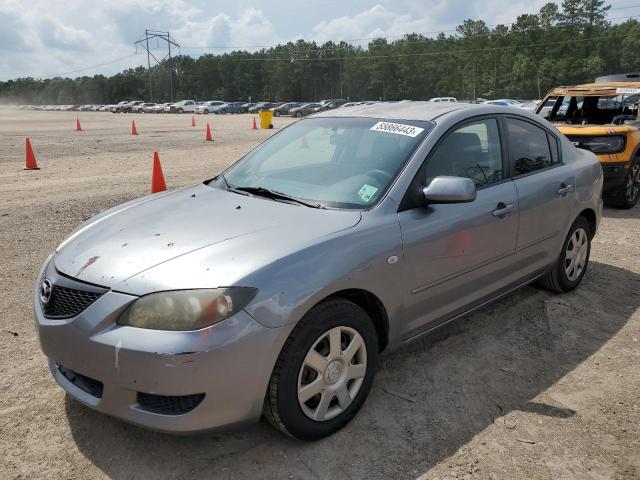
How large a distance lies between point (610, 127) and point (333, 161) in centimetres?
632

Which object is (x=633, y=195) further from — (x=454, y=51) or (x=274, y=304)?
(x=454, y=51)

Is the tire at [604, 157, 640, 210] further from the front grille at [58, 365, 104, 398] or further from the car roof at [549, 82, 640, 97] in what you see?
the front grille at [58, 365, 104, 398]

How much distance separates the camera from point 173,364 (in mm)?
2379

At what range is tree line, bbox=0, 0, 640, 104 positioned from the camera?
3324 inches

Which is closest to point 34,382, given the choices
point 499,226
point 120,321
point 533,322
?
point 120,321

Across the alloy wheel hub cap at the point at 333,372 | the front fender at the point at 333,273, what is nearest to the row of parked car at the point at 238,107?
the front fender at the point at 333,273

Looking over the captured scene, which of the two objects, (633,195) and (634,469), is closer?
(634,469)

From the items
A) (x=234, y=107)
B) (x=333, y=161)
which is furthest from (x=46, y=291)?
(x=234, y=107)

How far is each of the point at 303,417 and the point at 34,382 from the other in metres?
1.79

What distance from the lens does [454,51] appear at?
9956cm

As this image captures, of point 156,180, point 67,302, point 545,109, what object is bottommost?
point 156,180

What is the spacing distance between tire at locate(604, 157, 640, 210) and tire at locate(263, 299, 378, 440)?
265 inches

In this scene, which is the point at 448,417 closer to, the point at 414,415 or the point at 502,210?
the point at 414,415

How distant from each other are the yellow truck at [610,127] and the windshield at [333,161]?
5.59m
